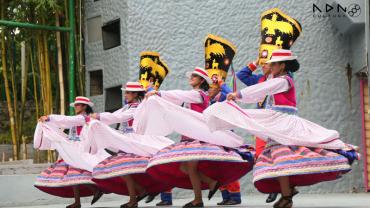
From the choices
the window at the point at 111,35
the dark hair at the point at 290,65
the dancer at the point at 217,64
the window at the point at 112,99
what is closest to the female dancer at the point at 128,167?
the dancer at the point at 217,64

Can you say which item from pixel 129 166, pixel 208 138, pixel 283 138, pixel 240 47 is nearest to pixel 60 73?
pixel 240 47

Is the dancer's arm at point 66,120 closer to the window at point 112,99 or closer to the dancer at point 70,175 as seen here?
the dancer at point 70,175

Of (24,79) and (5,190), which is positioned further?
(24,79)

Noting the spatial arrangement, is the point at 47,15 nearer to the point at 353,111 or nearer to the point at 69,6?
the point at 69,6

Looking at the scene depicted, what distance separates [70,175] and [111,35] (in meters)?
4.35

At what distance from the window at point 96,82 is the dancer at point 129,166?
3.97m

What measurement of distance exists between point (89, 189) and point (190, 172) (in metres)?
1.99

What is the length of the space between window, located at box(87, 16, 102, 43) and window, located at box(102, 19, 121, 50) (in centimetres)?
13

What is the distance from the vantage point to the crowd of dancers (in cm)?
680

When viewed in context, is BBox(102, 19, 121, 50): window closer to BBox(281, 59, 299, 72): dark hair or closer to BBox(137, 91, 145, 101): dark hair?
BBox(137, 91, 145, 101): dark hair

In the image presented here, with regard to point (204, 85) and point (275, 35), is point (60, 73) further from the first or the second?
point (275, 35)

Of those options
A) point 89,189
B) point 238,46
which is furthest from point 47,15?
point 89,189

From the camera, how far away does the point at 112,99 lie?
1239 cm

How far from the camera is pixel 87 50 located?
41.6 ft
